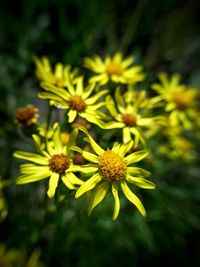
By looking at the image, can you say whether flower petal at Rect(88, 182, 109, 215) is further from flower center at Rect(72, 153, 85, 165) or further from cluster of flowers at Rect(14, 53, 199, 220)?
flower center at Rect(72, 153, 85, 165)

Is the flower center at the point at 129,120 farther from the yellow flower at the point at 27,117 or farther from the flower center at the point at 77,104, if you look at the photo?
the yellow flower at the point at 27,117

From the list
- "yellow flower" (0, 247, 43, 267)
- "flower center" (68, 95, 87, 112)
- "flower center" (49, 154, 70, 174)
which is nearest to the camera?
"flower center" (49, 154, 70, 174)

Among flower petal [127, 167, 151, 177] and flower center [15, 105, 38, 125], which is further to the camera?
flower center [15, 105, 38, 125]

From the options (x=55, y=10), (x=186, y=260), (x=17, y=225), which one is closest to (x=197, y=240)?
(x=186, y=260)

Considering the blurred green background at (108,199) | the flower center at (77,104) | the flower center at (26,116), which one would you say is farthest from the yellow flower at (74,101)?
the blurred green background at (108,199)

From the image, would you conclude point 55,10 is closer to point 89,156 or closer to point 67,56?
point 67,56

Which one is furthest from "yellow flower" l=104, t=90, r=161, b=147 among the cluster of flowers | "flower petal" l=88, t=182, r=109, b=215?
"flower petal" l=88, t=182, r=109, b=215
